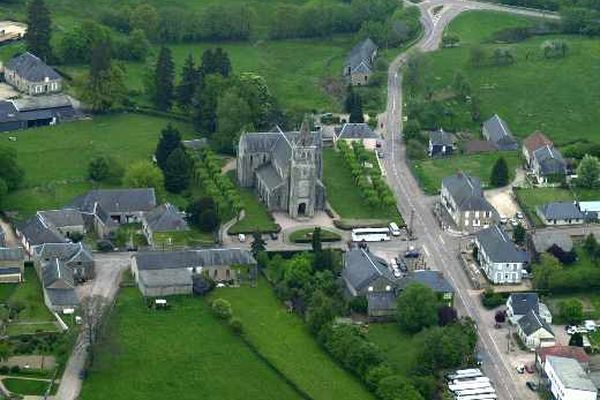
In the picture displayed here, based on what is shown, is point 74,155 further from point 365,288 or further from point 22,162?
point 365,288

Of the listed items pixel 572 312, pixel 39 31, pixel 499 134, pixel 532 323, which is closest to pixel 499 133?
pixel 499 134

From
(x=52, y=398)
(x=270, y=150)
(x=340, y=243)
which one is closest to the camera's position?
(x=52, y=398)

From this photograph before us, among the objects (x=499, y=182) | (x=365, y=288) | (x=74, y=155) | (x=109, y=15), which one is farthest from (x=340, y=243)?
(x=109, y=15)

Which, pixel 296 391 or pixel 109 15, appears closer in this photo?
pixel 296 391

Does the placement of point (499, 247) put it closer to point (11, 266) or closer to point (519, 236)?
point (519, 236)

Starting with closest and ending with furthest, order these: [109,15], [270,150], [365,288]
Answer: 1. [365,288]
2. [270,150]
3. [109,15]

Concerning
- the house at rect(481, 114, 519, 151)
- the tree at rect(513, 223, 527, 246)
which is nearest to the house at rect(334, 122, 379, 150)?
the house at rect(481, 114, 519, 151)
